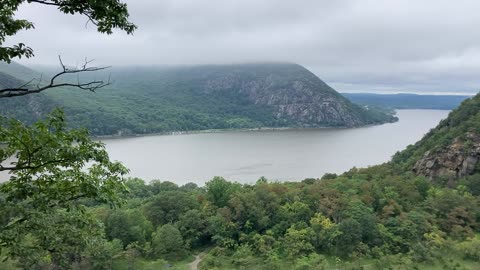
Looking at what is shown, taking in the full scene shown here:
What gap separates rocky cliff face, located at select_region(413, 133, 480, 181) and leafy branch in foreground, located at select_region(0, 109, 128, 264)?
145 ft

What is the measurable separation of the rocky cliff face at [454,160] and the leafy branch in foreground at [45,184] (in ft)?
145

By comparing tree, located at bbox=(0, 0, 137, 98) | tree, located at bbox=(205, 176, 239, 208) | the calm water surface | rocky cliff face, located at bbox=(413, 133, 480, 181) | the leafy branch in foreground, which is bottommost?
the calm water surface

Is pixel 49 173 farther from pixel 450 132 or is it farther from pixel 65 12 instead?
pixel 450 132

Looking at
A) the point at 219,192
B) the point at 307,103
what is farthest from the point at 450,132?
the point at 307,103

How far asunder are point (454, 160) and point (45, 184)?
46.4 metres

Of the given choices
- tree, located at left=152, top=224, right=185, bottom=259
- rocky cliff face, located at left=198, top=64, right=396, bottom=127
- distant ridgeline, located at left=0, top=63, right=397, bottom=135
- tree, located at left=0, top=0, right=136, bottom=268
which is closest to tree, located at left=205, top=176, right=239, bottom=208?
tree, located at left=152, top=224, right=185, bottom=259

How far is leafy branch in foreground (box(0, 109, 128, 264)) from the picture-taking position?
4332 millimetres

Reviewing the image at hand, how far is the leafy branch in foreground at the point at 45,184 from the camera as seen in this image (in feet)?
14.2

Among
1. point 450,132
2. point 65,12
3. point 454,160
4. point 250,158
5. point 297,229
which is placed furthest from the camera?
point 250,158

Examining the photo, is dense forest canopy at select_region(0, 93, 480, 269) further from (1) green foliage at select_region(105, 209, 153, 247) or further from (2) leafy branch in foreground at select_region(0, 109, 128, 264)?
(2) leafy branch in foreground at select_region(0, 109, 128, 264)

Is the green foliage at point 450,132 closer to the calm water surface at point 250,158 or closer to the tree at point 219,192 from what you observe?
the calm water surface at point 250,158

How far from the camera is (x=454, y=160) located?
43406mm

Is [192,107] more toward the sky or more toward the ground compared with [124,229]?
more toward the ground

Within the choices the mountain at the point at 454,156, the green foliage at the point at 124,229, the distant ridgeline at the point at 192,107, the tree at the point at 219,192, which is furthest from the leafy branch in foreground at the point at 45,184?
the distant ridgeline at the point at 192,107
